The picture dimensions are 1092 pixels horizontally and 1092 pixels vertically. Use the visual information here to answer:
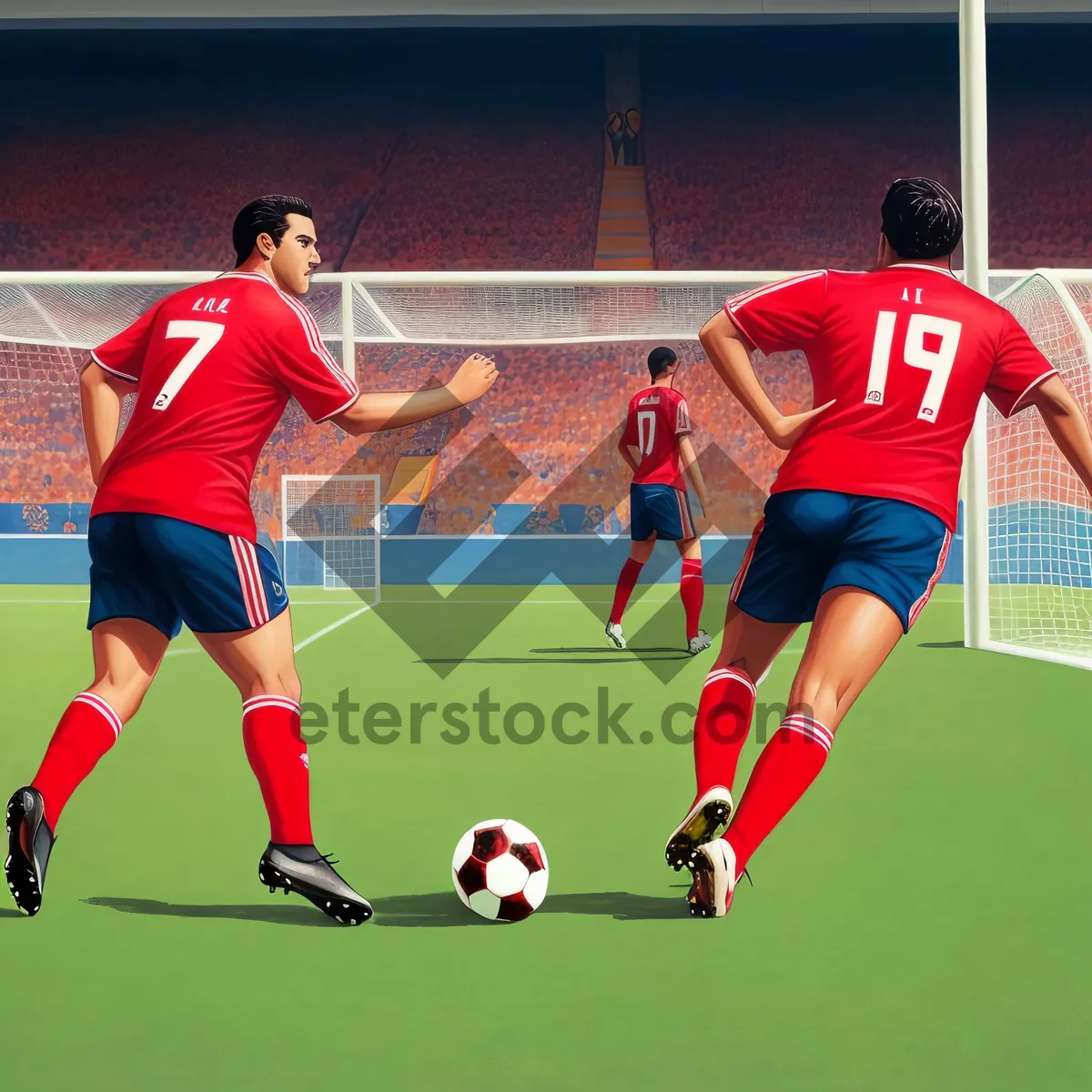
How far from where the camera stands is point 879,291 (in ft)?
9.84

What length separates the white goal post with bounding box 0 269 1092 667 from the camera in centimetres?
796

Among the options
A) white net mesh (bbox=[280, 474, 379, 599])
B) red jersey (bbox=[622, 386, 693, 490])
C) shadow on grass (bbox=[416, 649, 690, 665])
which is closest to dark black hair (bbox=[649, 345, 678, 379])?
red jersey (bbox=[622, 386, 693, 490])

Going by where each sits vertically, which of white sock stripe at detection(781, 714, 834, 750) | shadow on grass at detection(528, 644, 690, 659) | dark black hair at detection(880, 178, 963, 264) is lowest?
white sock stripe at detection(781, 714, 834, 750)

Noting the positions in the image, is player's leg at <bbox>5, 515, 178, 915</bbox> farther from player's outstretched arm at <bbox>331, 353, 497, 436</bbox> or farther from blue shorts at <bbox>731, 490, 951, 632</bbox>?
blue shorts at <bbox>731, 490, 951, 632</bbox>

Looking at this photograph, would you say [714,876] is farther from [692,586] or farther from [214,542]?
[692,586]

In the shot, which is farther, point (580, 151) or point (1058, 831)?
point (580, 151)

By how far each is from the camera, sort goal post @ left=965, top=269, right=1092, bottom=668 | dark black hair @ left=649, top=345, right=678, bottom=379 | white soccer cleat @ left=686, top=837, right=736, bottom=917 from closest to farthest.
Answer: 1. white soccer cleat @ left=686, top=837, right=736, bottom=917
2. goal post @ left=965, top=269, right=1092, bottom=668
3. dark black hair @ left=649, top=345, right=678, bottom=379

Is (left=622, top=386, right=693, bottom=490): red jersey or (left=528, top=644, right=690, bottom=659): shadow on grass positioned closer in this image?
(left=622, top=386, right=693, bottom=490): red jersey

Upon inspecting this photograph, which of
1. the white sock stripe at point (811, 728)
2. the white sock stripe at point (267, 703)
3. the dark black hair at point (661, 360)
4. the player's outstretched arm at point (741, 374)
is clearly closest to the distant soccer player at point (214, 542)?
the white sock stripe at point (267, 703)

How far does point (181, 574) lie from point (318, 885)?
0.75 metres

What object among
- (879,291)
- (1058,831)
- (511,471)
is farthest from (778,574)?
(511,471)

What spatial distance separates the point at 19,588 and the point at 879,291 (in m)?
12.4

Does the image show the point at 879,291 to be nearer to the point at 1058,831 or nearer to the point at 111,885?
the point at 1058,831

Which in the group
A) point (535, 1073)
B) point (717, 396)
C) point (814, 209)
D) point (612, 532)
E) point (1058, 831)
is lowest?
point (535, 1073)
